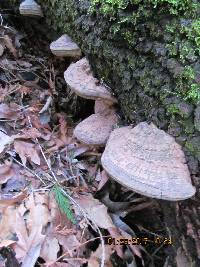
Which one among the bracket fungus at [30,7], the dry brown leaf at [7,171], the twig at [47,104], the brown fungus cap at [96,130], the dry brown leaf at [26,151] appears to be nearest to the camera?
the brown fungus cap at [96,130]

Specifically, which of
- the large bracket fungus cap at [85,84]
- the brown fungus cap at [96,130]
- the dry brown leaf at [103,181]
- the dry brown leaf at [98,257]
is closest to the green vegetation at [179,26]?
the large bracket fungus cap at [85,84]

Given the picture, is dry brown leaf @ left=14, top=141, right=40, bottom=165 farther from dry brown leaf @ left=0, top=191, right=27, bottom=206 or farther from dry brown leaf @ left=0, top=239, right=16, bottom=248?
dry brown leaf @ left=0, top=239, right=16, bottom=248

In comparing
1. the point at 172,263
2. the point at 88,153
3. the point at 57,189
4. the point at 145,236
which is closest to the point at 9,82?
the point at 88,153

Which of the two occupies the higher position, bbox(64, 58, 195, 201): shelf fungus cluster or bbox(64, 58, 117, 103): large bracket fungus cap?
bbox(64, 58, 117, 103): large bracket fungus cap

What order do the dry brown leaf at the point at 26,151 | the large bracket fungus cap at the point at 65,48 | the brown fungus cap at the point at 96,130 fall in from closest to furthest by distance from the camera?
the brown fungus cap at the point at 96,130 → the dry brown leaf at the point at 26,151 → the large bracket fungus cap at the point at 65,48

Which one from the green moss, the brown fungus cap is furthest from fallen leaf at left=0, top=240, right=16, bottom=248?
the green moss
